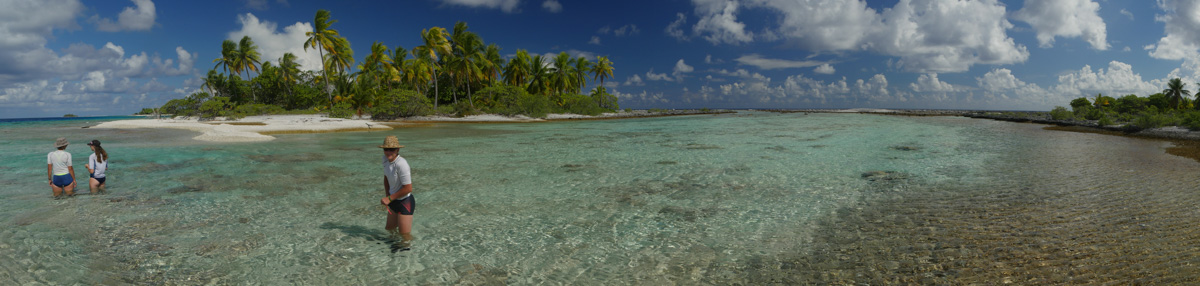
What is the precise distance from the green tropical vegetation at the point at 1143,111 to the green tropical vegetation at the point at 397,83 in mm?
48560

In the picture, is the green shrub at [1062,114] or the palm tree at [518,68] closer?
the green shrub at [1062,114]

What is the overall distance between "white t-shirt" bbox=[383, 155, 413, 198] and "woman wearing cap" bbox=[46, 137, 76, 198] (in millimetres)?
7768

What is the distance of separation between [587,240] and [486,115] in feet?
163

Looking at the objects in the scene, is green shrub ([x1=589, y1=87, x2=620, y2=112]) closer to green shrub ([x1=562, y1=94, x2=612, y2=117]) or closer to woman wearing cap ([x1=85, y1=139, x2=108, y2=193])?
green shrub ([x1=562, y1=94, x2=612, y2=117])

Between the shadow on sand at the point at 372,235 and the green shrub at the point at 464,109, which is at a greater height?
the green shrub at the point at 464,109

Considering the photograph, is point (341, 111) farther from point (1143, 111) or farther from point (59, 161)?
point (1143, 111)

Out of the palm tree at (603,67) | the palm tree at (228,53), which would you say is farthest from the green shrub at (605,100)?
the palm tree at (228,53)

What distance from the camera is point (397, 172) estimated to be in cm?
549

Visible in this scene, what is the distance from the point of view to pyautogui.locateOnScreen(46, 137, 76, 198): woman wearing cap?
8.66 meters

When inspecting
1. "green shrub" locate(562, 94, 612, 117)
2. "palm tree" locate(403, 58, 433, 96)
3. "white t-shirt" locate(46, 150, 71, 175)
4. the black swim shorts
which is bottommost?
the black swim shorts

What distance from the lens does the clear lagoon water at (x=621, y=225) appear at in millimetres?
5211

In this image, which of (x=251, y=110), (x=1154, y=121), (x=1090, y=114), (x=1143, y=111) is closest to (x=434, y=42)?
(x=251, y=110)

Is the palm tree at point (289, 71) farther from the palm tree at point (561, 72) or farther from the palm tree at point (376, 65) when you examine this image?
the palm tree at point (561, 72)

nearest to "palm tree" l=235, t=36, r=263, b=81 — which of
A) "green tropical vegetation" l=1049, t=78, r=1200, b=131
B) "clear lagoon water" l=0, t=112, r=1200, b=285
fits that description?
"clear lagoon water" l=0, t=112, r=1200, b=285
